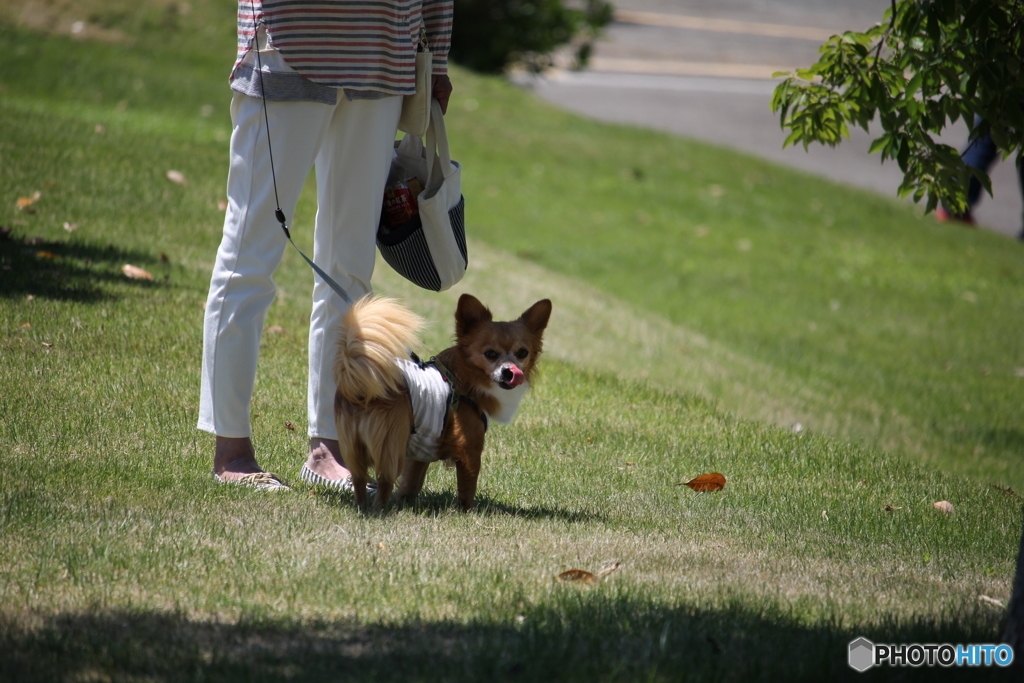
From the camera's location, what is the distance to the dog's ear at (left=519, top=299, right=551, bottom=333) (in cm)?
415

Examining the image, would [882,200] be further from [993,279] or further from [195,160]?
[195,160]

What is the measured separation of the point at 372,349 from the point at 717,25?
114 ft

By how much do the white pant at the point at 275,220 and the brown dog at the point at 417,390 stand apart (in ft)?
1.36

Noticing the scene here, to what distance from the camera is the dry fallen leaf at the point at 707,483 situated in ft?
15.9

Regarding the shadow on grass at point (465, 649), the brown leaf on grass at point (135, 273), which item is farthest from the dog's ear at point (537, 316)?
the brown leaf on grass at point (135, 273)

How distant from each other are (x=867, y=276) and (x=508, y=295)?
606 centimetres

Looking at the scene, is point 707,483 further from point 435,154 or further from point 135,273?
point 135,273

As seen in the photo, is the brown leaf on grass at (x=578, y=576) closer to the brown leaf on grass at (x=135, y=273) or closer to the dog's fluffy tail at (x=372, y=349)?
the dog's fluffy tail at (x=372, y=349)

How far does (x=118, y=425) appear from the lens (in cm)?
464

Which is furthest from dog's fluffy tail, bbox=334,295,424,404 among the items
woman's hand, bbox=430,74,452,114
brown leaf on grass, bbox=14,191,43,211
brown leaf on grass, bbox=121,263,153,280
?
brown leaf on grass, bbox=14,191,43,211

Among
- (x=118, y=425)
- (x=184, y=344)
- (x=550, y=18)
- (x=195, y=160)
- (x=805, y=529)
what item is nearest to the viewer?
(x=805, y=529)

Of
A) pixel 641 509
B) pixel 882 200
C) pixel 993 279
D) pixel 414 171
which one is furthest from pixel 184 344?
pixel 882 200

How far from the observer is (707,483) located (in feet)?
16.0

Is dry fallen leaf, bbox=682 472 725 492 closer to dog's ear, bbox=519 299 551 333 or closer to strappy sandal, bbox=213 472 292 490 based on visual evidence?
dog's ear, bbox=519 299 551 333
